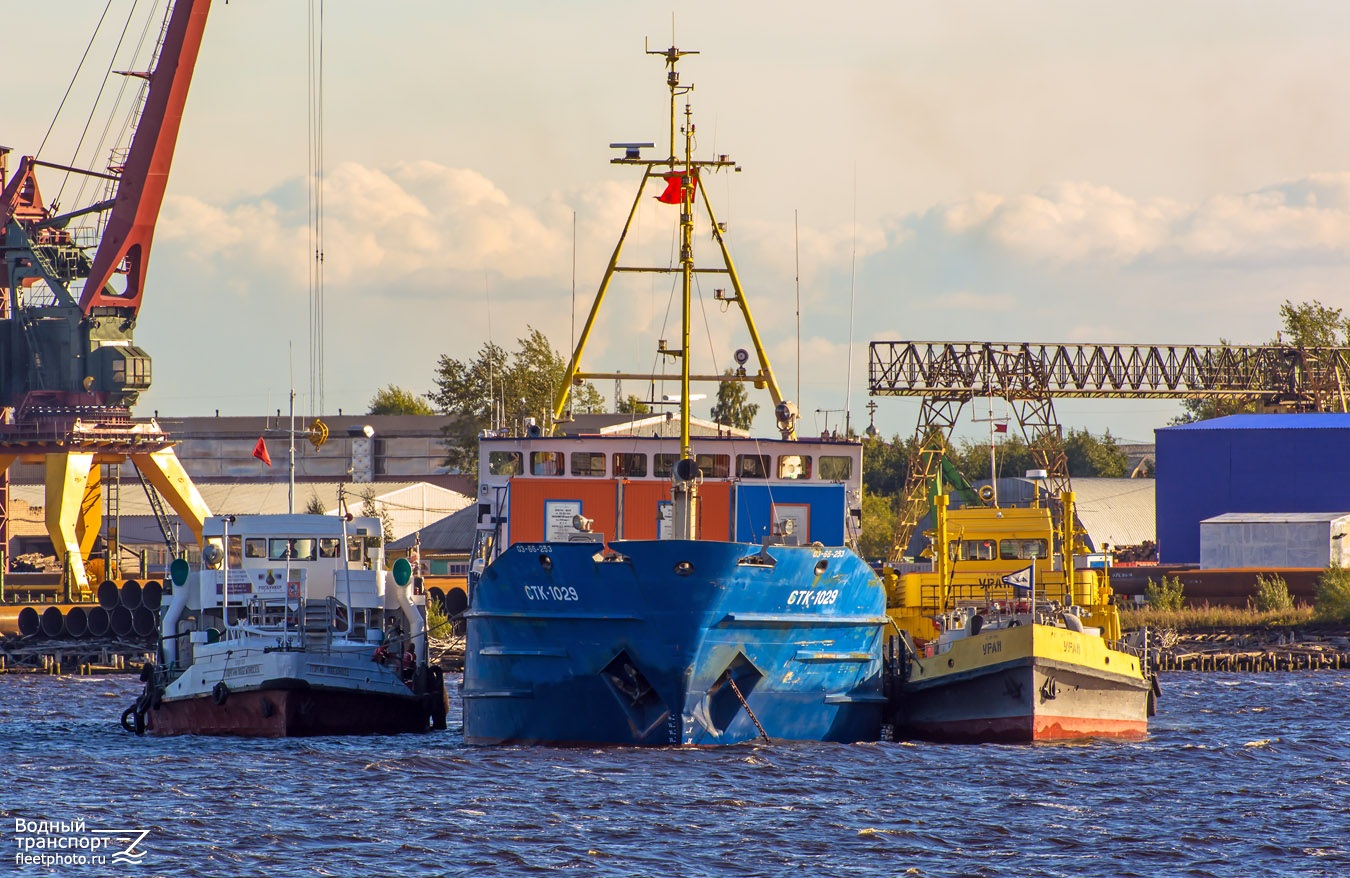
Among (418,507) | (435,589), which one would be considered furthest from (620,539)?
(418,507)

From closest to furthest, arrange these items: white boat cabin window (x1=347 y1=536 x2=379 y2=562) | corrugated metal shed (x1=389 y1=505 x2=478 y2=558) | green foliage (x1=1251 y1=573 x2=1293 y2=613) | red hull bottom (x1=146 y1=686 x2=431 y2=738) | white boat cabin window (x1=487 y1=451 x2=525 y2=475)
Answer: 1. red hull bottom (x1=146 y1=686 x2=431 y2=738)
2. white boat cabin window (x1=487 y1=451 x2=525 y2=475)
3. white boat cabin window (x1=347 y1=536 x2=379 y2=562)
4. green foliage (x1=1251 y1=573 x2=1293 y2=613)
5. corrugated metal shed (x1=389 y1=505 x2=478 y2=558)

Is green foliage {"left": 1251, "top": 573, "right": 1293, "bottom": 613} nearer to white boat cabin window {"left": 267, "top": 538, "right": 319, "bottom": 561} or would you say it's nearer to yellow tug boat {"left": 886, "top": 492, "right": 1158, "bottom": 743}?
yellow tug boat {"left": 886, "top": 492, "right": 1158, "bottom": 743}

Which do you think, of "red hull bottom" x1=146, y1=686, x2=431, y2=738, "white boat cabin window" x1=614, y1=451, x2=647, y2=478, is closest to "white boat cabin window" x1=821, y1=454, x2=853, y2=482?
"white boat cabin window" x1=614, y1=451, x2=647, y2=478

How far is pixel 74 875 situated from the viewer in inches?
930

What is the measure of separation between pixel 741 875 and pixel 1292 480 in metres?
67.9

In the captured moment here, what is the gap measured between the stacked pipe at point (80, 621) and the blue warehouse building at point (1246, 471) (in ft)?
148

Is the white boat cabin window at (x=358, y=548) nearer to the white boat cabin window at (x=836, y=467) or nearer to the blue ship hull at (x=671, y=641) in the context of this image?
the blue ship hull at (x=671, y=641)

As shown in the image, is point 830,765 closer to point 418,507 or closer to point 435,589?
point 435,589

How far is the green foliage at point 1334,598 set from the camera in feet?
227

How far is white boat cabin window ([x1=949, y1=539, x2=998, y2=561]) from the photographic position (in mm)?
39438

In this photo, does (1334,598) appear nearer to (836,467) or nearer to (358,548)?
(836,467)

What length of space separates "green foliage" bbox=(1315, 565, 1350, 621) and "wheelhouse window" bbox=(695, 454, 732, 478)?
39.3 m

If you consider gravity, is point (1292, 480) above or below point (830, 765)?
above

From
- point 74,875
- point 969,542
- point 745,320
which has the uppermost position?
point 745,320
